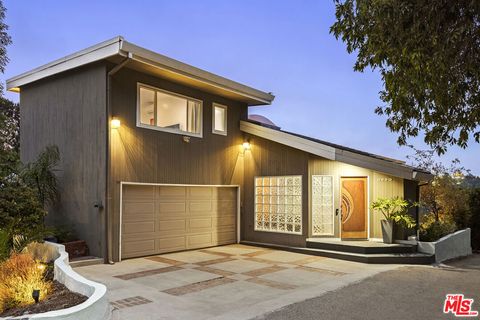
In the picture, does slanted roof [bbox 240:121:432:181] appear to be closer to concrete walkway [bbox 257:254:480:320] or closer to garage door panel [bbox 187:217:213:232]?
concrete walkway [bbox 257:254:480:320]

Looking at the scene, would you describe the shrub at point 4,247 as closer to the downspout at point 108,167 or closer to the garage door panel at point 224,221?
the downspout at point 108,167

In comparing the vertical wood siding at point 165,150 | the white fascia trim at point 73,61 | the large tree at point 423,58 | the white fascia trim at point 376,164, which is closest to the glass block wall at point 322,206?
Answer: the white fascia trim at point 376,164

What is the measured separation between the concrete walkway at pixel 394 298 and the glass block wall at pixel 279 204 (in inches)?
138

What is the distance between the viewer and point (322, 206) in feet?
38.0

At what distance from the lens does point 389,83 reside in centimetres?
623

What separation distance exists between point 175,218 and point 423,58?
311 inches

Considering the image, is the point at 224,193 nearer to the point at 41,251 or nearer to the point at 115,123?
the point at 115,123

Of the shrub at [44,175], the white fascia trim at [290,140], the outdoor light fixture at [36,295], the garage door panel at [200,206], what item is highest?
the white fascia trim at [290,140]

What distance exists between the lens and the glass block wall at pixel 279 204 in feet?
38.9

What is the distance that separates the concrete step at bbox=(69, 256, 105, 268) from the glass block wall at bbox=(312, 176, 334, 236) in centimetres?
601

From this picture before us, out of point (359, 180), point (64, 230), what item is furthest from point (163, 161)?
point (359, 180)

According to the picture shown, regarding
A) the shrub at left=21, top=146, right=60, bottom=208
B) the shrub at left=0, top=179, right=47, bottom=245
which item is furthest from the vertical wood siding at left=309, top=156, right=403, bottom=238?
the shrub at left=0, top=179, right=47, bottom=245

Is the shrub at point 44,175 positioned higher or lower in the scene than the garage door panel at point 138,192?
higher

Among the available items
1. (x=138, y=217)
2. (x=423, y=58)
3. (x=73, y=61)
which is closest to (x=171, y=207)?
(x=138, y=217)
